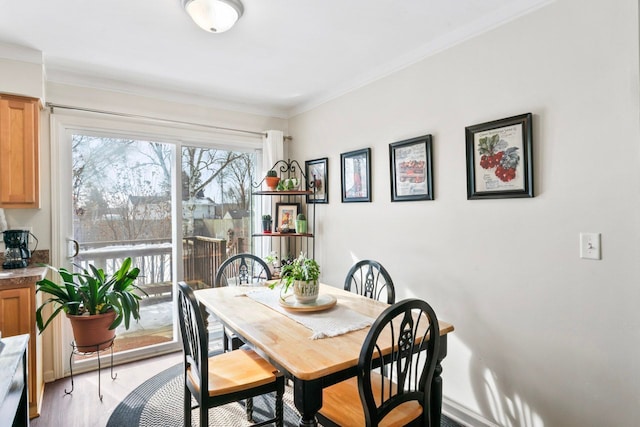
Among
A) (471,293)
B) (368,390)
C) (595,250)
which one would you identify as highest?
(595,250)

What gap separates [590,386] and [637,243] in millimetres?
725

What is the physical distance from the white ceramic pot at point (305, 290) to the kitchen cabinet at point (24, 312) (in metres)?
1.72

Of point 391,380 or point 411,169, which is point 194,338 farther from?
point 411,169

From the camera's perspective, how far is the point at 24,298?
2.28 m

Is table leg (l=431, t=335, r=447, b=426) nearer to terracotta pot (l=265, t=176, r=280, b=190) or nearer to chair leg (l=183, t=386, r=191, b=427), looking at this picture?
chair leg (l=183, t=386, r=191, b=427)

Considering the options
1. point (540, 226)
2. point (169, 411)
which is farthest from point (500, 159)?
point (169, 411)

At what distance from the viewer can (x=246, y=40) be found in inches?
93.0

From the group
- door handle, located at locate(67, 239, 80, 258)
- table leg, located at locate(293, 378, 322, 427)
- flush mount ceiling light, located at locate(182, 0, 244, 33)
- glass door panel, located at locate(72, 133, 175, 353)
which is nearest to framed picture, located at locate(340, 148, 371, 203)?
flush mount ceiling light, located at locate(182, 0, 244, 33)

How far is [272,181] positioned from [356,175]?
0.87 metres

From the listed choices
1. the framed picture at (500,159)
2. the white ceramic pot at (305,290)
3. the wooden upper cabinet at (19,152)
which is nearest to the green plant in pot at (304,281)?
→ the white ceramic pot at (305,290)

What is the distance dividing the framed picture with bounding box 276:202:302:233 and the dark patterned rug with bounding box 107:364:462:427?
159cm

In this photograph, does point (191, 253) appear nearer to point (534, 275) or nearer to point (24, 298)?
point (24, 298)

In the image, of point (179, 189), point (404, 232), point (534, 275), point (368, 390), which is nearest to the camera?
point (368, 390)

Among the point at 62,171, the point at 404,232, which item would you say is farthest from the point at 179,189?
the point at 404,232
